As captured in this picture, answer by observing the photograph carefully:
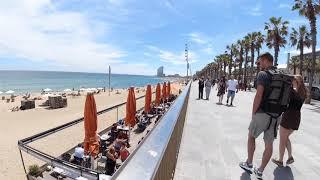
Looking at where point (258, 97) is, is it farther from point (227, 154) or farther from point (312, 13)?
point (312, 13)

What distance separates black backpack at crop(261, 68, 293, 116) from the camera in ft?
17.7

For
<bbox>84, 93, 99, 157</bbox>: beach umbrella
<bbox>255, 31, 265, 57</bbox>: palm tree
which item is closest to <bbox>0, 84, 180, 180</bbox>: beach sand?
<bbox>84, 93, 99, 157</bbox>: beach umbrella

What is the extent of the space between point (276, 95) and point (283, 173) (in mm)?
1355

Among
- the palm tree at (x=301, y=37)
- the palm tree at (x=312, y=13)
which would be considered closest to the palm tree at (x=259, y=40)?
the palm tree at (x=301, y=37)

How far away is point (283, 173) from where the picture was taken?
610cm

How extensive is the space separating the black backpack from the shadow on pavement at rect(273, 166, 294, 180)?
102 cm

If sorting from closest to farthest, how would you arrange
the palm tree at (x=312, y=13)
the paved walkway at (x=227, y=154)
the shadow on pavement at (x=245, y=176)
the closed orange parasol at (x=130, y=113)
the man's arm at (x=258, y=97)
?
the man's arm at (x=258, y=97), the shadow on pavement at (x=245, y=176), the paved walkway at (x=227, y=154), the closed orange parasol at (x=130, y=113), the palm tree at (x=312, y=13)

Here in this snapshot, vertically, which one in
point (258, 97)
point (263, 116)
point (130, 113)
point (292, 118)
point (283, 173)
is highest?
point (258, 97)

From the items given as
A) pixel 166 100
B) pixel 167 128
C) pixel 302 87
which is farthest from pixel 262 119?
pixel 166 100

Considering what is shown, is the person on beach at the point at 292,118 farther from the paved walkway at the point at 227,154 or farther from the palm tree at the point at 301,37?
the palm tree at the point at 301,37

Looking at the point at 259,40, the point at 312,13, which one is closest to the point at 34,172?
the point at 312,13

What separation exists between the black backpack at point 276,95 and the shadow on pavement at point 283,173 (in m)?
1.02

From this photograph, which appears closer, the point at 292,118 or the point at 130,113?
the point at 292,118

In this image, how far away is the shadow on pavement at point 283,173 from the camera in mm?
5816
